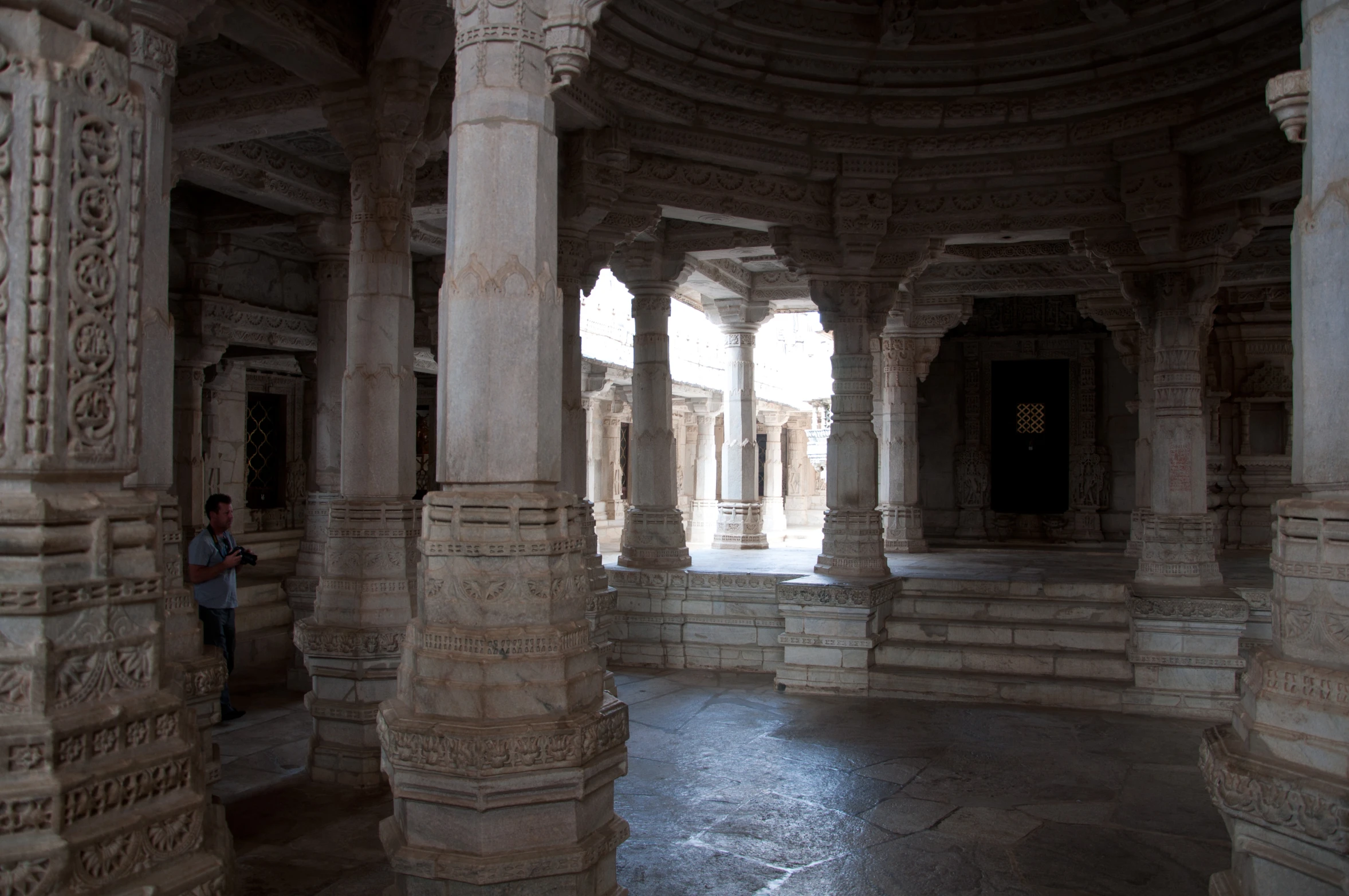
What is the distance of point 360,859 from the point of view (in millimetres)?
4652

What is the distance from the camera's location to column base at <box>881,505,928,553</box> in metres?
12.6

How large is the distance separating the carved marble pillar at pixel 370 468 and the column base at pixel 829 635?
3692 mm

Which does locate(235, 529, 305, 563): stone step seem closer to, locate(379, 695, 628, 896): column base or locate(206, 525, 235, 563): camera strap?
locate(206, 525, 235, 563): camera strap

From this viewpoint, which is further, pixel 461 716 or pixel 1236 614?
pixel 1236 614

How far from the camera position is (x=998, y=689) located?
8.00 metres

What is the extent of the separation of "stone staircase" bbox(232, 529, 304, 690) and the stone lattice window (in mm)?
4450

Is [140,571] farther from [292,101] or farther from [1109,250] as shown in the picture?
[1109,250]

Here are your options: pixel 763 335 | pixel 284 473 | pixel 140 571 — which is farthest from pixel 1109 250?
pixel 763 335


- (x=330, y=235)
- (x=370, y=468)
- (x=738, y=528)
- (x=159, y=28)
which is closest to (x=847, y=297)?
(x=738, y=528)

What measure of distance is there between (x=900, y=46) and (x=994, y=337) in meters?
6.83

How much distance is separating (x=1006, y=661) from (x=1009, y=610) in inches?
24.9

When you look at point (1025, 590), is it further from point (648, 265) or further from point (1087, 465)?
point (1087, 465)

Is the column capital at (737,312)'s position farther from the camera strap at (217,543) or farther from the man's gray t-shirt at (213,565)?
the camera strap at (217,543)

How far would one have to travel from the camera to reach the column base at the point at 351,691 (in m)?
5.77
